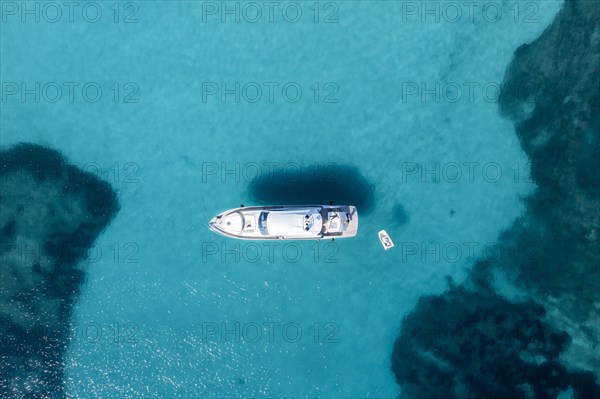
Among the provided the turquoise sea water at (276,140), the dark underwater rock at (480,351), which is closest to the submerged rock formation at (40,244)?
the turquoise sea water at (276,140)

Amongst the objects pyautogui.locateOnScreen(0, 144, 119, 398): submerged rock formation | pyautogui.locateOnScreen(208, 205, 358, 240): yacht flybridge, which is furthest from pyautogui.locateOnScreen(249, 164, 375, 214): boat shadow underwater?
pyautogui.locateOnScreen(0, 144, 119, 398): submerged rock formation

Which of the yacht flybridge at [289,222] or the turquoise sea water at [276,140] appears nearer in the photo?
the yacht flybridge at [289,222]

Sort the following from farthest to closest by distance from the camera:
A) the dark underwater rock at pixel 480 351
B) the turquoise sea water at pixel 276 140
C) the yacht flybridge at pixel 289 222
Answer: the dark underwater rock at pixel 480 351, the turquoise sea water at pixel 276 140, the yacht flybridge at pixel 289 222

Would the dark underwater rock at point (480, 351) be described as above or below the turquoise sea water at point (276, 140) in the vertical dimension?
below

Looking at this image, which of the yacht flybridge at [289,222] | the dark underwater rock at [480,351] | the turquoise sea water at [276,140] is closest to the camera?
the yacht flybridge at [289,222]

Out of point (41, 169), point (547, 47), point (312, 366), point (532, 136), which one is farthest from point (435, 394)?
point (41, 169)

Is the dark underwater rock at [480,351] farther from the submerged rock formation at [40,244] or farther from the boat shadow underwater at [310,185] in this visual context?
the submerged rock formation at [40,244]

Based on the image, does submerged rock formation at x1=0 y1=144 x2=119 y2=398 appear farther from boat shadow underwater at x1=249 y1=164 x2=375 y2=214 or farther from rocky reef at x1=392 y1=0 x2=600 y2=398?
rocky reef at x1=392 y1=0 x2=600 y2=398
